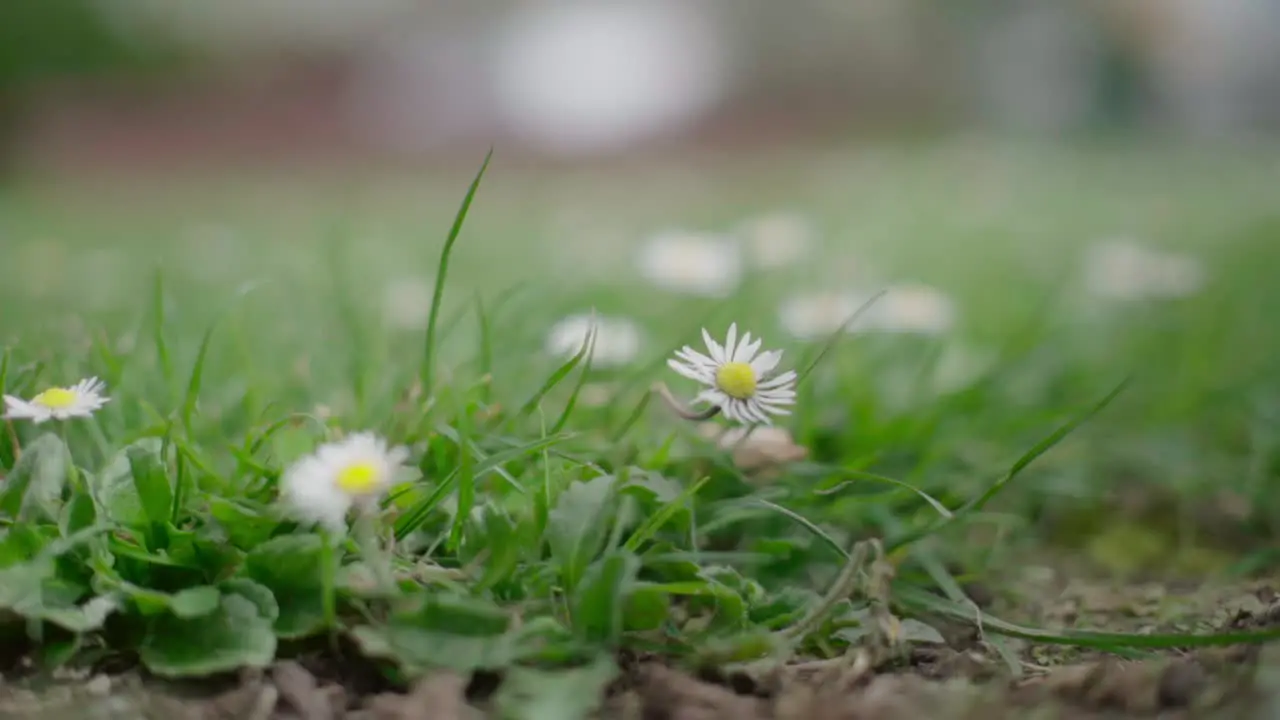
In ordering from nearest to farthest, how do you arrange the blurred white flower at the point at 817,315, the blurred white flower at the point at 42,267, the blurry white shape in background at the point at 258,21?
1. the blurred white flower at the point at 817,315
2. the blurred white flower at the point at 42,267
3. the blurry white shape in background at the point at 258,21

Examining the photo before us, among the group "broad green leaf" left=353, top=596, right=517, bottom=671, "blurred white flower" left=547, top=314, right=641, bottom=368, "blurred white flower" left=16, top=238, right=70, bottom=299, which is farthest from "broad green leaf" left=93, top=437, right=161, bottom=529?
"blurred white flower" left=16, top=238, right=70, bottom=299

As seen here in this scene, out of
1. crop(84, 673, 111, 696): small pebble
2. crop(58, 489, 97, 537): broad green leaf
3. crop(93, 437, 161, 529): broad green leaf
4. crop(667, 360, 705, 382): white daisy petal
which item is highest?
crop(667, 360, 705, 382): white daisy petal

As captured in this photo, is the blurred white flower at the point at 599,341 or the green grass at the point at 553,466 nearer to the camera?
the green grass at the point at 553,466

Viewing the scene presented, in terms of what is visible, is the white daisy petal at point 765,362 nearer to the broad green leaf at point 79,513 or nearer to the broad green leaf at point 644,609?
the broad green leaf at point 644,609

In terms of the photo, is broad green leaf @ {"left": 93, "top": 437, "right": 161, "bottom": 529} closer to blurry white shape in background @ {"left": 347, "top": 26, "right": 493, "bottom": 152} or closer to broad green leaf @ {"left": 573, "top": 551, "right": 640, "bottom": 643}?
broad green leaf @ {"left": 573, "top": 551, "right": 640, "bottom": 643}

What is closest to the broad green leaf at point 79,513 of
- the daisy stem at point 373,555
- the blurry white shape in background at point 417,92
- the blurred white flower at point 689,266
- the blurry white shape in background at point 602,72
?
the daisy stem at point 373,555

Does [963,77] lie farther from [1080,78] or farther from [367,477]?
[367,477]

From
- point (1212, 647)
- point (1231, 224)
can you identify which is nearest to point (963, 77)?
point (1231, 224)
